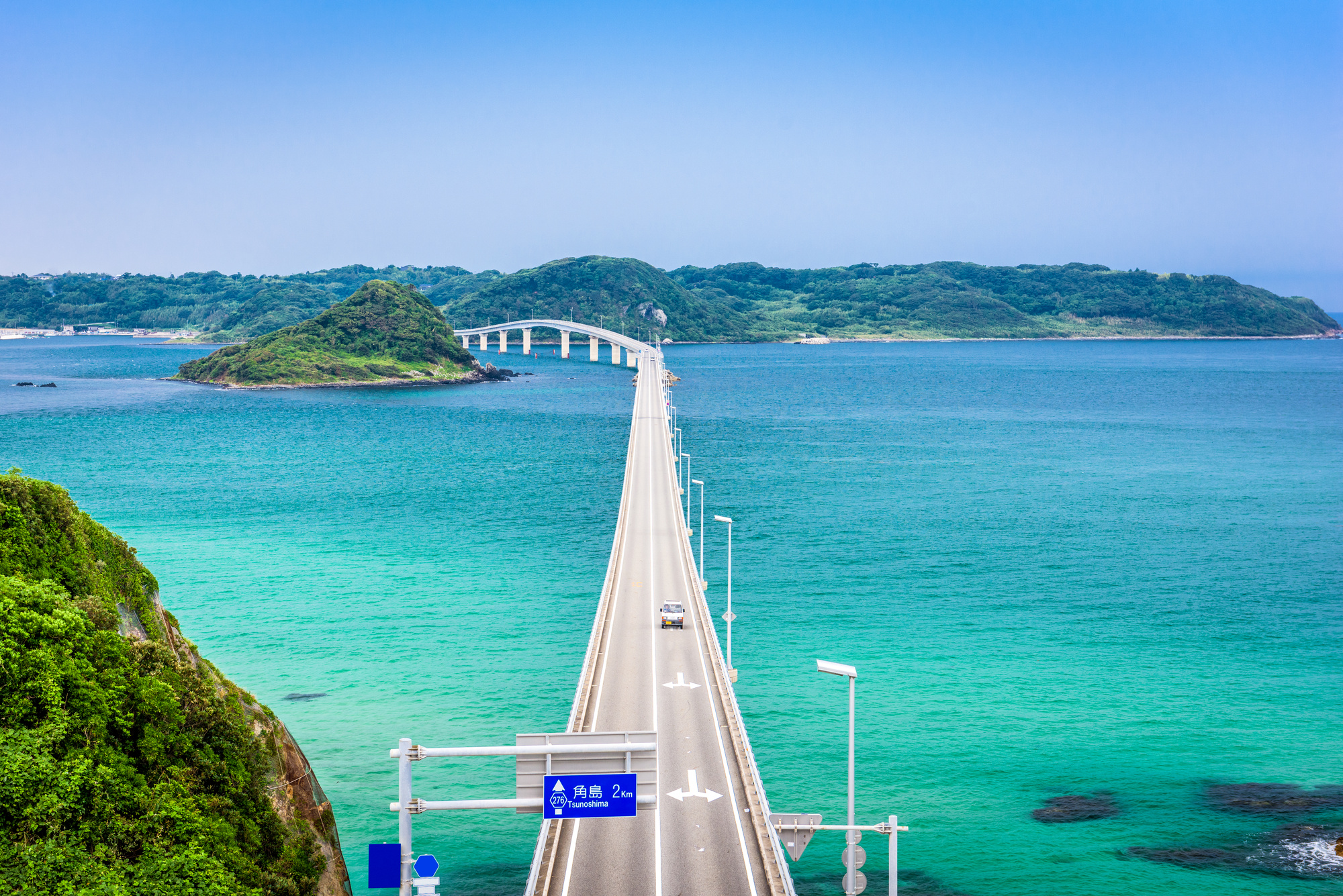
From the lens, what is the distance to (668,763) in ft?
101

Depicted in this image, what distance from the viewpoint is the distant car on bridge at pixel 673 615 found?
4431 cm

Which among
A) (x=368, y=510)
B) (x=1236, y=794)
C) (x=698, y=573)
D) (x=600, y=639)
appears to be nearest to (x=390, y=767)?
(x=600, y=639)

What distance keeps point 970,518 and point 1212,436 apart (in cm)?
6670

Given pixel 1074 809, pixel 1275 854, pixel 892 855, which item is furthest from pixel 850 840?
pixel 1275 854

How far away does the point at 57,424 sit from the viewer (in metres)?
143

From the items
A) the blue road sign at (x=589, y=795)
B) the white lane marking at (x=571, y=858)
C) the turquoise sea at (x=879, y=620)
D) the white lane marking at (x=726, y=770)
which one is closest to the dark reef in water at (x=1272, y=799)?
the turquoise sea at (x=879, y=620)

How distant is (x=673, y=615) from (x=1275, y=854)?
884 inches

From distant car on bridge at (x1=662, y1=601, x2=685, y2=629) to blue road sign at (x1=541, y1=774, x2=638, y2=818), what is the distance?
78.5 feet

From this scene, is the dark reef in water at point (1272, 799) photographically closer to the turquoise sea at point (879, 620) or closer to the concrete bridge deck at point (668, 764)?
the turquoise sea at point (879, 620)

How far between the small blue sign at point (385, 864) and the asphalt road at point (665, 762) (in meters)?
6.07

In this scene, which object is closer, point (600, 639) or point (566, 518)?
point (600, 639)

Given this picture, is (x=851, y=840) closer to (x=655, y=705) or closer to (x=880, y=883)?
(x=880, y=883)

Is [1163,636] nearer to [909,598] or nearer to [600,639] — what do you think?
[909,598]

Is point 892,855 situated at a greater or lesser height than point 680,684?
greater
